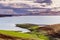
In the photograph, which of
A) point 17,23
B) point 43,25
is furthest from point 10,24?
point 43,25

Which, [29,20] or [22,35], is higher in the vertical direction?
[29,20]

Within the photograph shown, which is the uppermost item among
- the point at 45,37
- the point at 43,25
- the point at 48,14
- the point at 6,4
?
the point at 6,4

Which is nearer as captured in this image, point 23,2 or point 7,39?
point 7,39

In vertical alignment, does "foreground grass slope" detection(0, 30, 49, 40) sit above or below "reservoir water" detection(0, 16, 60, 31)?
below

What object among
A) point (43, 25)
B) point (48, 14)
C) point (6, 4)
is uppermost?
point (6, 4)

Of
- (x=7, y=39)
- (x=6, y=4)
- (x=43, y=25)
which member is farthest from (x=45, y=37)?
(x=6, y=4)

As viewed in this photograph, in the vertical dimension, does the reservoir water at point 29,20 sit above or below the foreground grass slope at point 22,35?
above

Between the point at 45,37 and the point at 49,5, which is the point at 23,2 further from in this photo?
the point at 45,37

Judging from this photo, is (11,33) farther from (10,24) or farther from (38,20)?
(38,20)

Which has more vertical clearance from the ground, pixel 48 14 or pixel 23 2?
pixel 23 2
